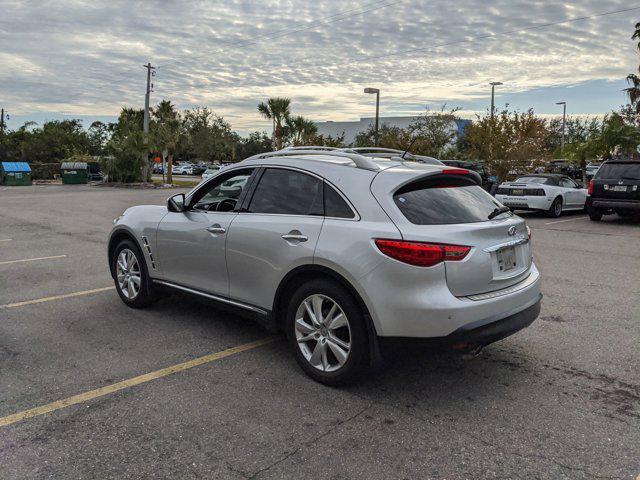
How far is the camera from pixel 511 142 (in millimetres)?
24938

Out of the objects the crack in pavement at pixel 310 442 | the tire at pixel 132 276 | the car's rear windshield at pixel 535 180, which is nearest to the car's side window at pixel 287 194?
the crack in pavement at pixel 310 442

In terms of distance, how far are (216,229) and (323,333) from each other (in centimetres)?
143

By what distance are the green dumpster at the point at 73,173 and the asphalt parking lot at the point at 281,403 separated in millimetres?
32373

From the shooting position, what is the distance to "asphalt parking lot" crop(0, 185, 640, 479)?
→ 2893 millimetres

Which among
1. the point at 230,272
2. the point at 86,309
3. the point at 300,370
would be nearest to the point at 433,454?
the point at 300,370

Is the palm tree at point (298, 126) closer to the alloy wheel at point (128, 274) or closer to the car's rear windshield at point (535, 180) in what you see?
the car's rear windshield at point (535, 180)

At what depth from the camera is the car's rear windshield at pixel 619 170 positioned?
1391 centimetres

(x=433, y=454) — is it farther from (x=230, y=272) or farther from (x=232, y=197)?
(x=232, y=197)

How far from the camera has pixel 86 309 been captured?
574 centimetres

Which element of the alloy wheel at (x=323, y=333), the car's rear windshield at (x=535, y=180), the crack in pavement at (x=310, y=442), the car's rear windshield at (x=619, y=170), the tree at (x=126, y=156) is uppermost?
the tree at (x=126, y=156)

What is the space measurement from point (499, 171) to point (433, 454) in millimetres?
23807

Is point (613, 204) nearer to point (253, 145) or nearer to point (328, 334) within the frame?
point (328, 334)

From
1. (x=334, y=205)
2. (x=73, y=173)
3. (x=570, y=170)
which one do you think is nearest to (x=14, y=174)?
(x=73, y=173)

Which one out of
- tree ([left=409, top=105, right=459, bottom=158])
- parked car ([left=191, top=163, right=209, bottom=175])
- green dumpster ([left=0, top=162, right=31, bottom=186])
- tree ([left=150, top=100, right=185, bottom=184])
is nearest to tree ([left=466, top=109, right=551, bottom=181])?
tree ([left=409, top=105, right=459, bottom=158])
